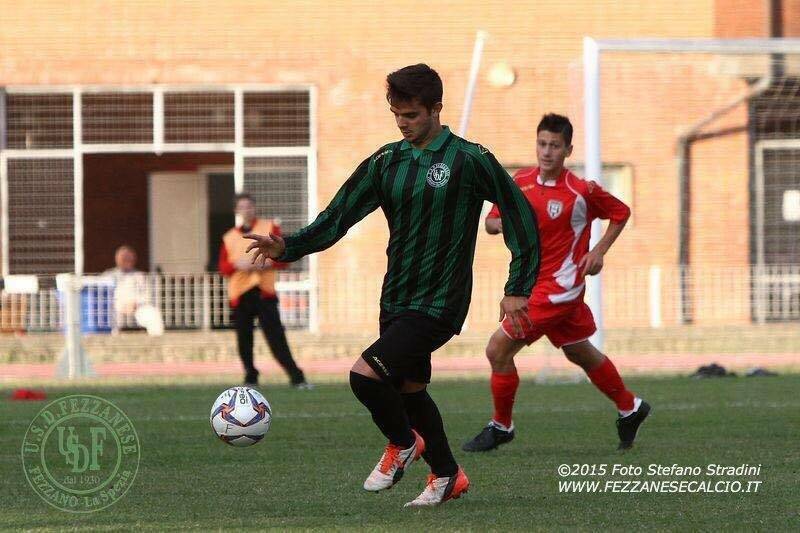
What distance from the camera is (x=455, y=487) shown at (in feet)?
22.2

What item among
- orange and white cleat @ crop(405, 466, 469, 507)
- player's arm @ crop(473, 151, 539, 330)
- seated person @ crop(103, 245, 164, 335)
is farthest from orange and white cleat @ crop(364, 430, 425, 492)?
seated person @ crop(103, 245, 164, 335)

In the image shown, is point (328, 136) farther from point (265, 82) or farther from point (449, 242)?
point (449, 242)

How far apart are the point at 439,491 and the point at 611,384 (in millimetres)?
2824

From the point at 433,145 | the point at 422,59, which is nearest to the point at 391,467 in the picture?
the point at 433,145

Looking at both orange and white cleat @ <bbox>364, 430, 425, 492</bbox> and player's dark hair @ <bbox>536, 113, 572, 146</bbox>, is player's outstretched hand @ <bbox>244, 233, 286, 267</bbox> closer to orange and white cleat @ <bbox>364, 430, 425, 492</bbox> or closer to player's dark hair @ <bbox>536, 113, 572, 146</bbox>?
orange and white cleat @ <bbox>364, 430, 425, 492</bbox>

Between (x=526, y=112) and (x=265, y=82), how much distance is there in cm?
410

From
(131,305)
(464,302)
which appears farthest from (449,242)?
(131,305)

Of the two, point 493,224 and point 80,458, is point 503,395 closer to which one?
point 493,224

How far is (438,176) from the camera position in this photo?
6.50 meters

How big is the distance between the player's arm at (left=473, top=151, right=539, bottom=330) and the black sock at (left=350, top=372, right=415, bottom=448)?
62cm

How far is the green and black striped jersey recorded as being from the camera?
6.52 m

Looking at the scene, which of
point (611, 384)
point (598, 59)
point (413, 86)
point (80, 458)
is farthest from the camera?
point (598, 59)

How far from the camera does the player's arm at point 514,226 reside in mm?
6430

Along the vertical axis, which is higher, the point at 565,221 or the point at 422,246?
the point at 565,221
